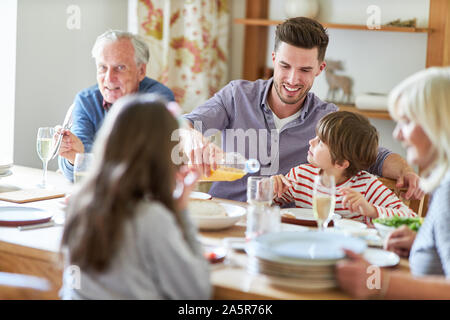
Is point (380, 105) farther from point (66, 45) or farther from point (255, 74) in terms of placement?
point (66, 45)

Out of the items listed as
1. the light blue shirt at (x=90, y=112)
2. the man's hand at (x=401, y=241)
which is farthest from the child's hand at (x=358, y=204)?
the light blue shirt at (x=90, y=112)

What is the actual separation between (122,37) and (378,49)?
1768 mm

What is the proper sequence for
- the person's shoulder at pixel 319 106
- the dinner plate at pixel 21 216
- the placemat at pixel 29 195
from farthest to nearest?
the person's shoulder at pixel 319 106 < the placemat at pixel 29 195 < the dinner plate at pixel 21 216

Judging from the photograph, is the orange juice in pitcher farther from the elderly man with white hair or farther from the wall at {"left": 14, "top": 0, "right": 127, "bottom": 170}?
the wall at {"left": 14, "top": 0, "right": 127, "bottom": 170}

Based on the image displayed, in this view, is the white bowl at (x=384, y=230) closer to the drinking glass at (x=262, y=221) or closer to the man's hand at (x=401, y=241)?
the man's hand at (x=401, y=241)

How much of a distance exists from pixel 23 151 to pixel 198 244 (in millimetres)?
2101

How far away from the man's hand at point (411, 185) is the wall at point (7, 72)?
73.7 inches

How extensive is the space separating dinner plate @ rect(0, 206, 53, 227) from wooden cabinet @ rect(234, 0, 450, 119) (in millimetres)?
2355

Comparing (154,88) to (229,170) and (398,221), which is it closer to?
(229,170)

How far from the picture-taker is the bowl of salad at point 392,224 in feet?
5.20

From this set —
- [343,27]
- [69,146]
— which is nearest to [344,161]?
[69,146]

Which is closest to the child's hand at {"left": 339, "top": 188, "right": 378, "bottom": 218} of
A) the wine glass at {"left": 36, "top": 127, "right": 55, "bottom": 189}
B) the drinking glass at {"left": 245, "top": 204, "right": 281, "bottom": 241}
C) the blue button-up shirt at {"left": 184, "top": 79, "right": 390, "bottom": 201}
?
the drinking glass at {"left": 245, "top": 204, "right": 281, "bottom": 241}

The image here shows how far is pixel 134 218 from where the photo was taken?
1.15 meters

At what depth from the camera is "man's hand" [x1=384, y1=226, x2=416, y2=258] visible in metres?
1.53
